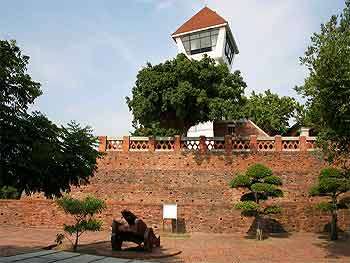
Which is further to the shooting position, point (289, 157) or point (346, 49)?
point (289, 157)

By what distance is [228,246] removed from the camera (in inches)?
543

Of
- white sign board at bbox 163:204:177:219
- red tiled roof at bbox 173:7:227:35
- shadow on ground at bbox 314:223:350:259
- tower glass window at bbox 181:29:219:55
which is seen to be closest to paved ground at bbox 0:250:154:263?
white sign board at bbox 163:204:177:219

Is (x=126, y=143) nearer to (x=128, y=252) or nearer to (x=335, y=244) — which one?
(x=128, y=252)

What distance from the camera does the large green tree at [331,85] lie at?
9891 millimetres

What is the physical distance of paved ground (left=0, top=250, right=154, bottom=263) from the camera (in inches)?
372

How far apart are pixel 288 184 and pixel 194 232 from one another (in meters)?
5.63

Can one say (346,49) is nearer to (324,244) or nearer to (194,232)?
(324,244)

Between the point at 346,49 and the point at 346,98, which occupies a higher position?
the point at 346,49

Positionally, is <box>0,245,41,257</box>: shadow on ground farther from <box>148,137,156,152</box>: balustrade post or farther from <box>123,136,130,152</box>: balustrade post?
<box>148,137,156,152</box>: balustrade post

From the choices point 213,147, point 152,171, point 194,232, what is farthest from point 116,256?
point 213,147

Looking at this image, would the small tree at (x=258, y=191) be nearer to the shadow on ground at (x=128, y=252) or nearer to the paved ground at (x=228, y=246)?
the paved ground at (x=228, y=246)

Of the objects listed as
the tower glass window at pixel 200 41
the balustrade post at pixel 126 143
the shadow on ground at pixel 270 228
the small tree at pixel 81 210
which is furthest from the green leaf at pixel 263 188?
the tower glass window at pixel 200 41

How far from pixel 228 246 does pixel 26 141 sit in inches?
328

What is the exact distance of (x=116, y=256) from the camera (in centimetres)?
1116
